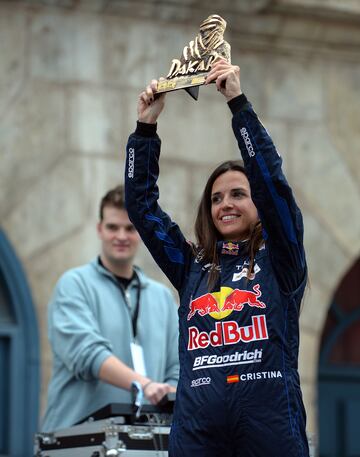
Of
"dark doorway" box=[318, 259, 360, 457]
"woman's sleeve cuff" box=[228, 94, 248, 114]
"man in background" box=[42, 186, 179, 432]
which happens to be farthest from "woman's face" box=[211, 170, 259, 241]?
"dark doorway" box=[318, 259, 360, 457]

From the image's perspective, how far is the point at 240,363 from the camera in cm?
419

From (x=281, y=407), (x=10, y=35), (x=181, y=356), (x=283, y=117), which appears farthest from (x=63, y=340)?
(x=283, y=117)

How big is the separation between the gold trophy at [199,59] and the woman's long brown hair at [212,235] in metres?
0.35

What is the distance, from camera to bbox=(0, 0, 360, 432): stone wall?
27.5 feet

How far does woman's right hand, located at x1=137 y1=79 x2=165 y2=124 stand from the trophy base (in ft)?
0.11

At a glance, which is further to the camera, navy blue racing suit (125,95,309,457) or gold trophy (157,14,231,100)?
gold trophy (157,14,231,100)

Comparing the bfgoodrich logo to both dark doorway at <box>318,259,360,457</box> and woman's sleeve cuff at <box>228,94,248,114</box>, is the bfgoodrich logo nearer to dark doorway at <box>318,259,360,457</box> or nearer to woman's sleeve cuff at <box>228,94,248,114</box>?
woman's sleeve cuff at <box>228,94,248,114</box>

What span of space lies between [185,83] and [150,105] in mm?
224

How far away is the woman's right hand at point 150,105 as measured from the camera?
4641 mm

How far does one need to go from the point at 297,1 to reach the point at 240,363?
5.59 m

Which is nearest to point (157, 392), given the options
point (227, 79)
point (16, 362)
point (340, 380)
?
point (227, 79)

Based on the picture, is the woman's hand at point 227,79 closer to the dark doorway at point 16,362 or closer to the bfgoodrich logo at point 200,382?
the bfgoodrich logo at point 200,382

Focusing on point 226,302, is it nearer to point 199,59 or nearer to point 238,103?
point 238,103

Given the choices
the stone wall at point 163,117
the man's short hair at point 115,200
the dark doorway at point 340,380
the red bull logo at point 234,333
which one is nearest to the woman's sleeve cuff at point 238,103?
the red bull logo at point 234,333
